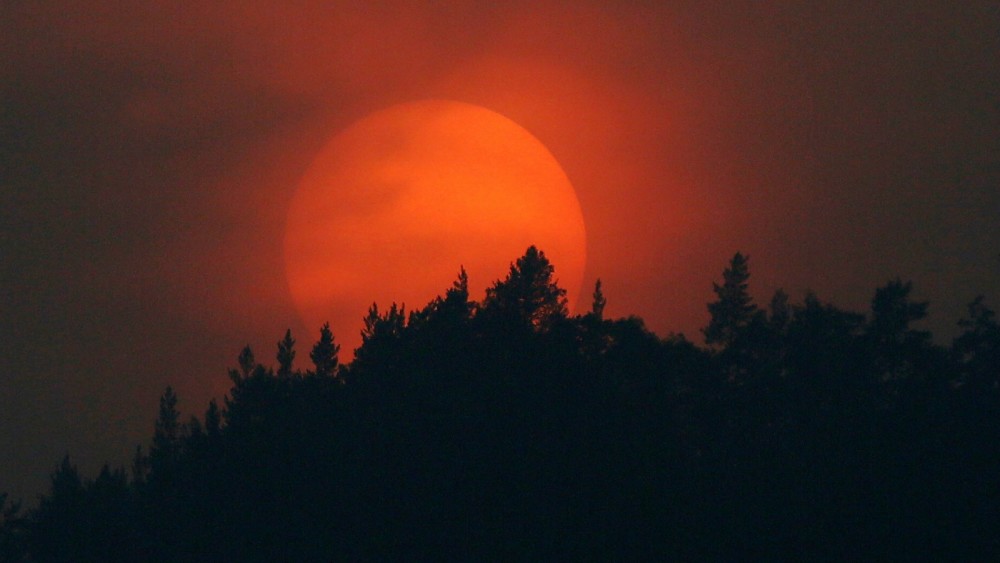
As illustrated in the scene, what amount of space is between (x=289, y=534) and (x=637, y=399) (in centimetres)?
2110

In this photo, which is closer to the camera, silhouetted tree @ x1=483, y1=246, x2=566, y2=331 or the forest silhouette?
the forest silhouette

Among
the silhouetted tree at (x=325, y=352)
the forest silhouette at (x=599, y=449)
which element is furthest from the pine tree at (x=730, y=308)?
the silhouetted tree at (x=325, y=352)

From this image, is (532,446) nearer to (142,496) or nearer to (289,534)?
(289,534)

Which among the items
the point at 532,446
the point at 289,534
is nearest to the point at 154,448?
the point at 289,534

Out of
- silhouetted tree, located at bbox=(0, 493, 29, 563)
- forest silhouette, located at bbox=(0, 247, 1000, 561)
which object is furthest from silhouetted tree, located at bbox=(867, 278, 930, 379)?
silhouetted tree, located at bbox=(0, 493, 29, 563)

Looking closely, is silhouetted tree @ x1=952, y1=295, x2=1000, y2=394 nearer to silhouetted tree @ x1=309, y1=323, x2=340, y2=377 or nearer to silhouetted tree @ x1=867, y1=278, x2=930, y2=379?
silhouetted tree @ x1=867, y1=278, x2=930, y2=379

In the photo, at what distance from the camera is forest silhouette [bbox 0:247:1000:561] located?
2498 inches

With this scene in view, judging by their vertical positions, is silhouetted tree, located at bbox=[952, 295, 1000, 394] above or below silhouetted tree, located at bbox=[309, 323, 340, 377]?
below

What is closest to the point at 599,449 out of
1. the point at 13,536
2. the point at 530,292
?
the point at 530,292

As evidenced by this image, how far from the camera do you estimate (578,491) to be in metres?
67.6

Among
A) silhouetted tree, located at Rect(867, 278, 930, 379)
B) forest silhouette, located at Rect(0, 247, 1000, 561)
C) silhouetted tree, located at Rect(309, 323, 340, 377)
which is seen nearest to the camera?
forest silhouette, located at Rect(0, 247, 1000, 561)

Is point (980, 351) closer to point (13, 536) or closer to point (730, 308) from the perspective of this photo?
point (730, 308)

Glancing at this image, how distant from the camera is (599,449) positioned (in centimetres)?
→ 6888

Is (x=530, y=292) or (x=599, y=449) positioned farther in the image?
(x=530, y=292)
